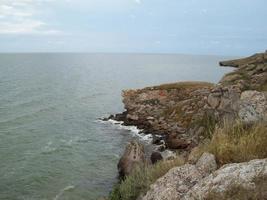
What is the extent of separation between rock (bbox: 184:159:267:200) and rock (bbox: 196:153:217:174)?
67 cm

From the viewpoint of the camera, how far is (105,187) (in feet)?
97.6

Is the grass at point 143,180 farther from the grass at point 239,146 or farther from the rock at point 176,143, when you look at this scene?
the rock at point 176,143

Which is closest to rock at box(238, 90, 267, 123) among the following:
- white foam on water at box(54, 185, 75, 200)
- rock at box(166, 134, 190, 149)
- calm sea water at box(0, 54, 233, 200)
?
calm sea water at box(0, 54, 233, 200)

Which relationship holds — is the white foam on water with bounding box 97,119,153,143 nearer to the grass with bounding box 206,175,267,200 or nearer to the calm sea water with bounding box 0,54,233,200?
the calm sea water with bounding box 0,54,233,200

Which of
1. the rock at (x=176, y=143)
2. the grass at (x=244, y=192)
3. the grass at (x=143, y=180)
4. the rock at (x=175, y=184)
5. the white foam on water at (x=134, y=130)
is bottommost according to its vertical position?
the white foam on water at (x=134, y=130)

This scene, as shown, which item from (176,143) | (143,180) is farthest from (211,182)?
(176,143)

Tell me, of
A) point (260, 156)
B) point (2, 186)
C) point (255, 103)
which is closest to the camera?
point (260, 156)

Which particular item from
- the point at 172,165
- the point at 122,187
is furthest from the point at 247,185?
the point at 122,187

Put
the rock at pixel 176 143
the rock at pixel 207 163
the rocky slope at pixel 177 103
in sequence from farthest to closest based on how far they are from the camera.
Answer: the rock at pixel 176 143 < the rocky slope at pixel 177 103 < the rock at pixel 207 163

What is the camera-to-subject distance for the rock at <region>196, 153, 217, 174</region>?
8094 mm

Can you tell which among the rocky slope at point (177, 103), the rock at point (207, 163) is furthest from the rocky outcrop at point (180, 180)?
the rocky slope at point (177, 103)

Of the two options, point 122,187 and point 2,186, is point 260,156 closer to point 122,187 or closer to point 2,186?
point 122,187

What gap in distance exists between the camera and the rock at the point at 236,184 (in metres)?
6.18

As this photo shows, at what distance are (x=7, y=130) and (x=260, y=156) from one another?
45.0 meters
